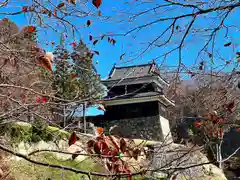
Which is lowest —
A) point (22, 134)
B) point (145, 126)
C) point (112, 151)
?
point (112, 151)

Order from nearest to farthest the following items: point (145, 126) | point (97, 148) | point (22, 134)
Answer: point (97, 148) → point (22, 134) → point (145, 126)

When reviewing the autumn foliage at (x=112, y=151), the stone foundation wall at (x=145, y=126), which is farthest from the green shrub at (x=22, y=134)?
the stone foundation wall at (x=145, y=126)

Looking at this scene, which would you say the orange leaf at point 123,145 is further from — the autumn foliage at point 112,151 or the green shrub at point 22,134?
the green shrub at point 22,134

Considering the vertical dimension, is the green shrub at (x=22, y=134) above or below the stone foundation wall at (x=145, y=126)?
below

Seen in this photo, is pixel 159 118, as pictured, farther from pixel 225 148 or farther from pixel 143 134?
pixel 225 148

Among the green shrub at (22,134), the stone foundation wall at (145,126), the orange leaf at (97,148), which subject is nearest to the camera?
the orange leaf at (97,148)

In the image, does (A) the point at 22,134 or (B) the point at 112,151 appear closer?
(B) the point at 112,151

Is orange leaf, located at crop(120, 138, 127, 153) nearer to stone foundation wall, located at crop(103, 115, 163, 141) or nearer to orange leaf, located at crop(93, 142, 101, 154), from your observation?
orange leaf, located at crop(93, 142, 101, 154)

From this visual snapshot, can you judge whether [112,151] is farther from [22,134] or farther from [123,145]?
[22,134]

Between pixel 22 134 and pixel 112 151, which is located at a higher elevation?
pixel 22 134

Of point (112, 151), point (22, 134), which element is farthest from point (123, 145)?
point (22, 134)

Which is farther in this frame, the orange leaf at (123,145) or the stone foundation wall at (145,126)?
the stone foundation wall at (145,126)

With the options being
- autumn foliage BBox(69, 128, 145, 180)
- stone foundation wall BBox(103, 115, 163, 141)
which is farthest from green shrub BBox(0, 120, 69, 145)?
stone foundation wall BBox(103, 115, 163, 141)

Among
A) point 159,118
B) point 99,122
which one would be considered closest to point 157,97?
point 159,118
